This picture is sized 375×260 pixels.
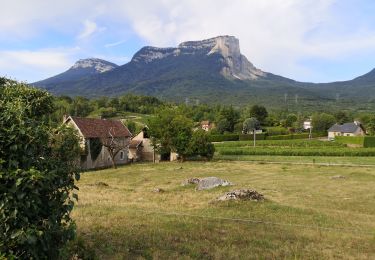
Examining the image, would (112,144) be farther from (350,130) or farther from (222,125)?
(350,130)

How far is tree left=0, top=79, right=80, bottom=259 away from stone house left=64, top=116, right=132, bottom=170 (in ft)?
155

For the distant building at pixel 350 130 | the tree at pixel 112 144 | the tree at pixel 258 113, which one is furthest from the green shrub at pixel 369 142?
the tree at pixel 258 113

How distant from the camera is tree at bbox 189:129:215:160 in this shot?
212ft

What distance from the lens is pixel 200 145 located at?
213 feet

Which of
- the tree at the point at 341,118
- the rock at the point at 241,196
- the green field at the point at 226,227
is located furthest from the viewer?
the tree at the point at 341,118

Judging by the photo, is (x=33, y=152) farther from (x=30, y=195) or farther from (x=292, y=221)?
(x=292, y=221)

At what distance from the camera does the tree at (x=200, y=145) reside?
64562mm

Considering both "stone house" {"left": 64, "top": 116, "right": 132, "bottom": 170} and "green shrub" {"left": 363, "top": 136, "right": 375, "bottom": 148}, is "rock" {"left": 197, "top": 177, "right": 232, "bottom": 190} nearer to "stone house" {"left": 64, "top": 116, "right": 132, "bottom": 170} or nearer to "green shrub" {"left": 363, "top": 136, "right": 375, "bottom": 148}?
"stone house" {"left": 64, "top": 116, "right": 132, "bottom": 170}

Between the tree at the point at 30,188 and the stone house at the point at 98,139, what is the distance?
47.2 metres

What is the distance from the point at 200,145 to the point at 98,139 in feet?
55.0

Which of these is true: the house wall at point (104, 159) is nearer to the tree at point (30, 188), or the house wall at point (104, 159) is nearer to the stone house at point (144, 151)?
the stone house at point (144, 151)

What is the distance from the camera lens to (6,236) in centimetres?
587

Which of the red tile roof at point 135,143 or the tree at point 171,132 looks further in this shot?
the red tile roof at point 135,143

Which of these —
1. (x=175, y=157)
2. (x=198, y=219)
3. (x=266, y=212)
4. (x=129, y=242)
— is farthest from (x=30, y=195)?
(x=175, y=157)
